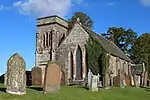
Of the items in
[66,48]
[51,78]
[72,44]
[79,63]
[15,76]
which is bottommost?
[51,78]

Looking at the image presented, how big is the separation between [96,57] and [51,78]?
20.0 meters

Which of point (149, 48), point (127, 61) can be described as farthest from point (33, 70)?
point (149, 48)

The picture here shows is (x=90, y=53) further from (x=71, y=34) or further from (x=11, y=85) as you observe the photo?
(x=11, y=85)

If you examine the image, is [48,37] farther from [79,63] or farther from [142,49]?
[142,49]

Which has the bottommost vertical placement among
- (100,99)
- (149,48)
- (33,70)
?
(100,99)

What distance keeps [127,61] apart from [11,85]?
1391 inches

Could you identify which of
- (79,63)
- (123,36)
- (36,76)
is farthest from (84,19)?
(36,76)

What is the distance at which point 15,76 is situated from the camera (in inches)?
738

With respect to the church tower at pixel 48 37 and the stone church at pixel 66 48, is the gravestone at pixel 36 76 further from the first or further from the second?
the church tower at pixel 48 37

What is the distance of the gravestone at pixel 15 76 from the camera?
1861 cm

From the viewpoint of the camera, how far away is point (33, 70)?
96.6 ft

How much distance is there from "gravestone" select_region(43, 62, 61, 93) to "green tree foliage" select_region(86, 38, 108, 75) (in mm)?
18883

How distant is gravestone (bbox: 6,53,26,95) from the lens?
61.1 feet

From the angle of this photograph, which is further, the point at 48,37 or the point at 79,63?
the point at 48,37
